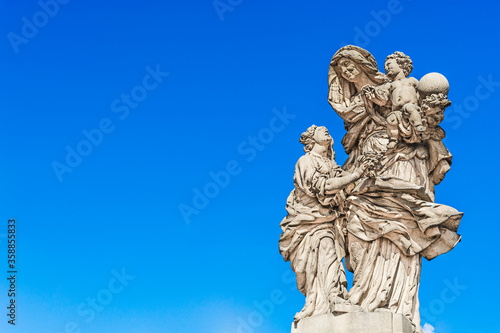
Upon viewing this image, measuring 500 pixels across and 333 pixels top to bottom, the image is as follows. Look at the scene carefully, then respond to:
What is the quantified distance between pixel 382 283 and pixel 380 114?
2775 mm

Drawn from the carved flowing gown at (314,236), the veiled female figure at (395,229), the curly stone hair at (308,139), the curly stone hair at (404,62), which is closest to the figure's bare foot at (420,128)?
the veiled female figure at (395,229)

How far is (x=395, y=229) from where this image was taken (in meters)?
12.5

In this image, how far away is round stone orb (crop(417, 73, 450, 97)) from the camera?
41.9 ft

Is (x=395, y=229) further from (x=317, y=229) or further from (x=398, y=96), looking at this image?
(x=398, y=96)

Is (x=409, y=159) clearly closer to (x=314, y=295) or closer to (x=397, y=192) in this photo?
(x=397, y=192)

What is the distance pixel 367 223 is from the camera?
41.7 ft

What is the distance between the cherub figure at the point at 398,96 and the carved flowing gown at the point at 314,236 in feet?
3.60

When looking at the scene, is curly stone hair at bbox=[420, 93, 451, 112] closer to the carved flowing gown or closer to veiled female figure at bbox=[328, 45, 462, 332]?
veiled female figure at bbox=[328, 45, 462, 332]

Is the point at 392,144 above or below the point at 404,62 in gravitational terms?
below

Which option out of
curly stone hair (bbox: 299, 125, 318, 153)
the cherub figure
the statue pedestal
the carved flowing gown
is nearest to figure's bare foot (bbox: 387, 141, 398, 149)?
the cherub figure

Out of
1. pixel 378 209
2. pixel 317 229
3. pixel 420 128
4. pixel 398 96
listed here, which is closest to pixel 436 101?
pixel 420 128

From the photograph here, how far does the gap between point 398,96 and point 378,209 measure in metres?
1.84

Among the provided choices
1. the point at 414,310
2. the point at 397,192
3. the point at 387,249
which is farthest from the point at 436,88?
the point at 414,310

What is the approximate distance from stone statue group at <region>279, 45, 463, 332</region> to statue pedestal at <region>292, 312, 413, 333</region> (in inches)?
5.2
